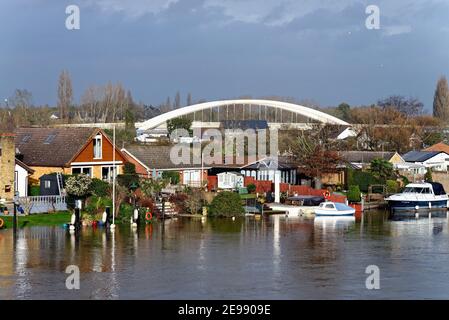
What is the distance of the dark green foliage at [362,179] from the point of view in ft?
159

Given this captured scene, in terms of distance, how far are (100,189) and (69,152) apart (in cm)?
521

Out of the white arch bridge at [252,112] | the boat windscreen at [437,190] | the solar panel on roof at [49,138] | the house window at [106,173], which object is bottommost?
the boat windscreen at [437,190]

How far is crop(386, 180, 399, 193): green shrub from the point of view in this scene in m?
48.3

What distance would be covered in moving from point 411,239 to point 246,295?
12.2m

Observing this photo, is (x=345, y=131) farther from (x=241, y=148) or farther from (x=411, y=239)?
(x=411, y=239)

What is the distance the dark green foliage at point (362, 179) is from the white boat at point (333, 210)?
8.76 m

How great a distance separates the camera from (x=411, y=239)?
32750 mm

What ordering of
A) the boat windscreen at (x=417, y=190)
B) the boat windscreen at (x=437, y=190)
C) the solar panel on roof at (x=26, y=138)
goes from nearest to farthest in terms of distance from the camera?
the solar panel on roof at (x=26, y=138) < the boat windscreen at (x=417, y=190) < the boat windscreen at (x=437, y=190)

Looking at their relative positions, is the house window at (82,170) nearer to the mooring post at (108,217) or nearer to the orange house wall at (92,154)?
the orange house wall at (92,154)

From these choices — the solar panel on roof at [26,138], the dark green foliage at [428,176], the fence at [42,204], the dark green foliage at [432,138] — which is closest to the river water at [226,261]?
the fence at [42,204]

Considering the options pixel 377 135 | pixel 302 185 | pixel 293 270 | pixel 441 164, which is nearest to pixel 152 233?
pixel 293 270

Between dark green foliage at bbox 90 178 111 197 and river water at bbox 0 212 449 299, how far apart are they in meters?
2.29

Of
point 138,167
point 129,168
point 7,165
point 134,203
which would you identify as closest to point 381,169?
point 138,167
